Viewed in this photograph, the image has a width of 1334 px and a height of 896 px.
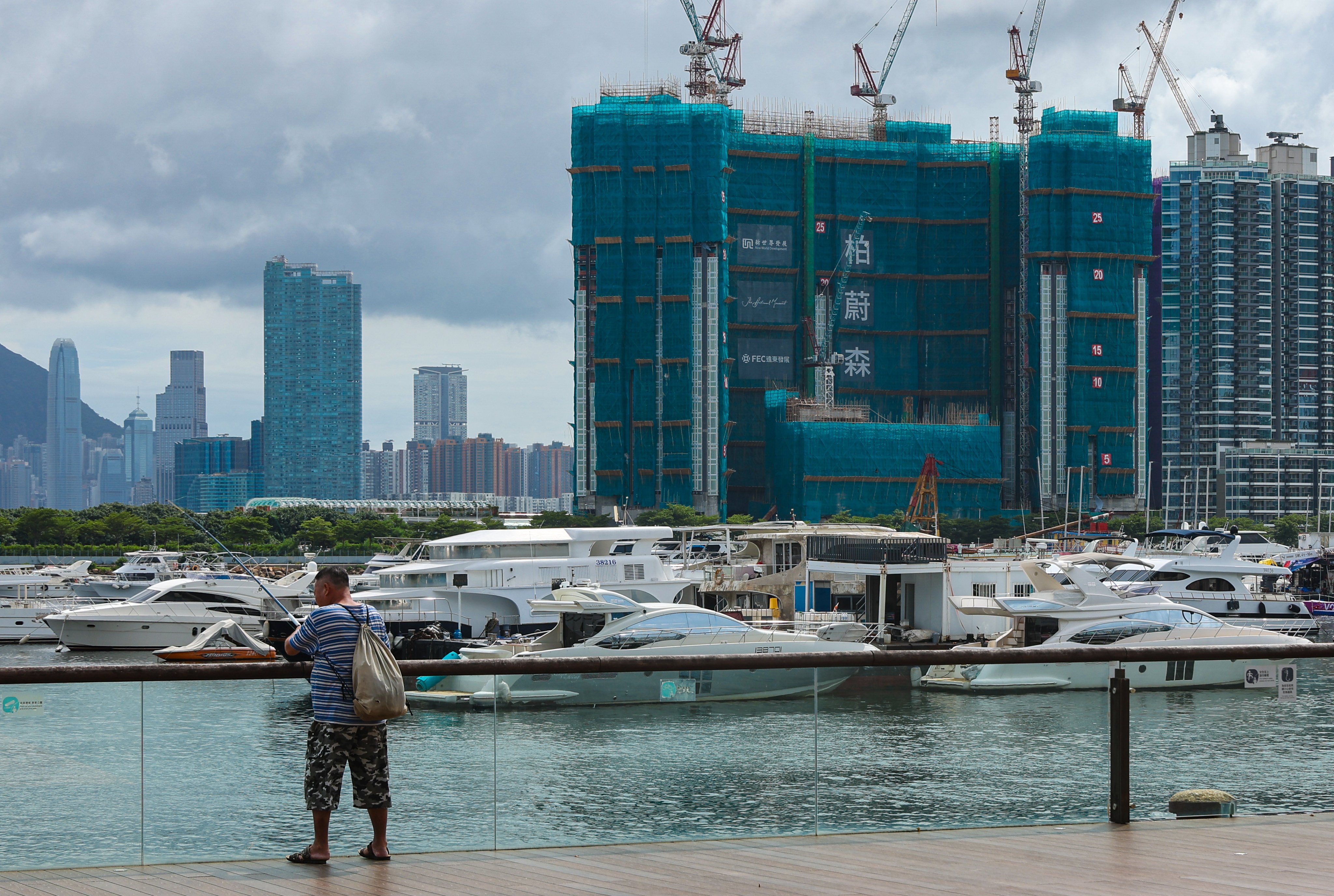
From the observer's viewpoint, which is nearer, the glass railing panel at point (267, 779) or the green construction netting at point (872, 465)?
the glass railing panel at point (267, 779)

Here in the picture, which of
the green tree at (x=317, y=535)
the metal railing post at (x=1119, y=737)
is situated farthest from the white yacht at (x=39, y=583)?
the metal railing post at (x=1119, y=737)

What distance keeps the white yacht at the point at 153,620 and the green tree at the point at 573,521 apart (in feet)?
232

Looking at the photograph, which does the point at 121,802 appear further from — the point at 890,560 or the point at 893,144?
the point at 893,144

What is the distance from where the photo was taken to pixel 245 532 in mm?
134750

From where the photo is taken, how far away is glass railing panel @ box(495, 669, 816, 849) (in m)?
11.2

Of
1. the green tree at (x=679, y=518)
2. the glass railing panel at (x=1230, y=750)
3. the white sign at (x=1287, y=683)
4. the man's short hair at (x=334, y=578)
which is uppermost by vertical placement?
the man's short hair at (x=334, y=578)

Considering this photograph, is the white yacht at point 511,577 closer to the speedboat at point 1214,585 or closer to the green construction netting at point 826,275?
the speedboat at point 1214,585

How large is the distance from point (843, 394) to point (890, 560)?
338 ft

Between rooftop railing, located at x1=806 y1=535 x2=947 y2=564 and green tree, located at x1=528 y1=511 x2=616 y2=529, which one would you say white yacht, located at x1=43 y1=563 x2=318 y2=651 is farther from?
green tree, located at x1=528 y1=511 x2=616 y2=529

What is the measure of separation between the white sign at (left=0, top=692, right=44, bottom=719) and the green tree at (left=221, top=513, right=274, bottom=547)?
124093 mm

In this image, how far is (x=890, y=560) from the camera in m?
56.4

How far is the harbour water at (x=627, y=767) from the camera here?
10.6 meters

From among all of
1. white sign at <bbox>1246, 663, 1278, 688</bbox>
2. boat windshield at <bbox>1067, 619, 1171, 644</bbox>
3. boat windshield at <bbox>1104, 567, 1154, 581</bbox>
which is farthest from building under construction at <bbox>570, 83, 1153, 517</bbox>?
white sign at <bbox>1246, 663, 1278, 688</bbox>

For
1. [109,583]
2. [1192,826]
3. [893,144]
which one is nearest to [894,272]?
[893,144]
